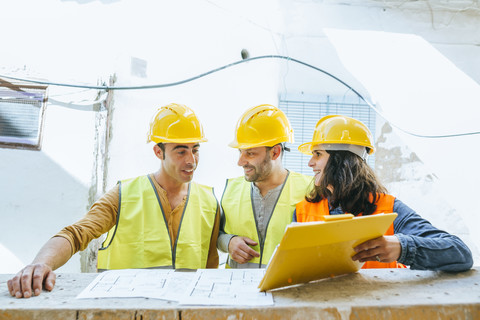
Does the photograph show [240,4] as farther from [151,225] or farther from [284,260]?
[284,260]

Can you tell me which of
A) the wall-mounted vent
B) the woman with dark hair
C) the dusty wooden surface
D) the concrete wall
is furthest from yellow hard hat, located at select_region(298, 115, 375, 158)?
the wall-mounted vent

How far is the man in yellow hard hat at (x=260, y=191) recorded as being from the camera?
A: 8.19 ft

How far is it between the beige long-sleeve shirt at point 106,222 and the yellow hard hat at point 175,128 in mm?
313

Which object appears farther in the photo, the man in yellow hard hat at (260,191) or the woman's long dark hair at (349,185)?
the man in yellow hard hat at (260,191)

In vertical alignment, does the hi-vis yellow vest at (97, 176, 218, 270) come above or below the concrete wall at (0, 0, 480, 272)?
below

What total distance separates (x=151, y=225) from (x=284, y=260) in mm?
1465

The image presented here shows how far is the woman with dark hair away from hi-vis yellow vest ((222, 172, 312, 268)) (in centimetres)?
19

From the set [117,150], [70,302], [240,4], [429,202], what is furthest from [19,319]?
[429,202]

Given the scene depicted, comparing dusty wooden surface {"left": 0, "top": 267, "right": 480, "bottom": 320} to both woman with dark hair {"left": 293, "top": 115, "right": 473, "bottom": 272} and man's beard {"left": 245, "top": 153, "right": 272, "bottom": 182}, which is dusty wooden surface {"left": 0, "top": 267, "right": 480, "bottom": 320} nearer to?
→ woman with dark hair {"left": 293, "top": 115, "right": 473, "bottom": 272}

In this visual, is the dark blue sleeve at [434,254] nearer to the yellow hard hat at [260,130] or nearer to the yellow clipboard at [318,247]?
the yellow clipboard at [318,247]

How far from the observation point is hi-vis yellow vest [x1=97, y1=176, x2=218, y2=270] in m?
2.45

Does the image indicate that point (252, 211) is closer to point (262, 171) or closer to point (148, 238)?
point (262, 171)

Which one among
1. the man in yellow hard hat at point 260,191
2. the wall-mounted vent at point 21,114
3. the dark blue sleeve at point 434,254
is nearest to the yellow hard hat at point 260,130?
the man in yellow hard hat at point 260,191

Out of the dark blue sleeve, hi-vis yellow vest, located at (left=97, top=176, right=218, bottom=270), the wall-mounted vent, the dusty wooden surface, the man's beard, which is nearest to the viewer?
the dusty wooden surface
